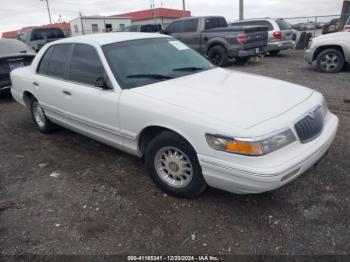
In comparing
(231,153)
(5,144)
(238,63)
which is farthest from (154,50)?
(238,63)

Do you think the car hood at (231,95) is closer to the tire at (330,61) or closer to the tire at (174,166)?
the tire at (174,166)

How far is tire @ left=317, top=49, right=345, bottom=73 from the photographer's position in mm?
8766

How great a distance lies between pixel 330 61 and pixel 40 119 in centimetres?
819

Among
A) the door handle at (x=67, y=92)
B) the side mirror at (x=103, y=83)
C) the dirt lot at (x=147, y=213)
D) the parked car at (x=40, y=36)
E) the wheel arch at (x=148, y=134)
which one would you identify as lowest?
the dirt lot at (x=147, y=213)

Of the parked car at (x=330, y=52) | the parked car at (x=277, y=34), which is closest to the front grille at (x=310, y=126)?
the parked car at (x=330, y=52)

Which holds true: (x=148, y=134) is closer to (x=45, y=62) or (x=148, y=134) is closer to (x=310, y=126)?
(x=310, y=126)

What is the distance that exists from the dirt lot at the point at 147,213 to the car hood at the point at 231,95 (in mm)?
979

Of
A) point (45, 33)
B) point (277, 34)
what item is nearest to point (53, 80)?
point (277, 34)

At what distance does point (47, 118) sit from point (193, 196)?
10.2 ft

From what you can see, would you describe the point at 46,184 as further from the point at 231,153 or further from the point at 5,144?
the point at 231,153

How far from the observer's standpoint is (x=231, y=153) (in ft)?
8.20

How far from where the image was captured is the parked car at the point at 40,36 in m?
16.1

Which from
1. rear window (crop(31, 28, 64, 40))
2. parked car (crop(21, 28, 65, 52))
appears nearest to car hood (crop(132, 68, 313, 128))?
parked car (crop(21, 28, 65, 52))

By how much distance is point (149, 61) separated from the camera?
3670mm
